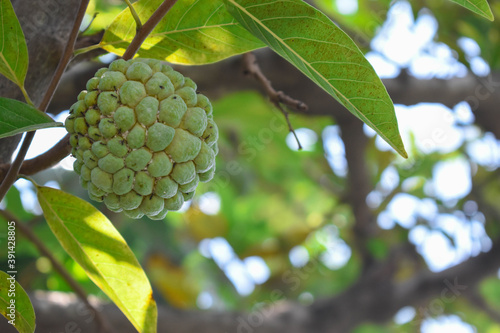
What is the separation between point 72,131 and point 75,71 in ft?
4.78

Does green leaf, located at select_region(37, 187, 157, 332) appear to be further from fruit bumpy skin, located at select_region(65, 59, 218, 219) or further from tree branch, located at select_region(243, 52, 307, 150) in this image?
tree branch, located at select_region(243, 52, 307, 150)

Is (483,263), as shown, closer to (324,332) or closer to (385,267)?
(385,267)

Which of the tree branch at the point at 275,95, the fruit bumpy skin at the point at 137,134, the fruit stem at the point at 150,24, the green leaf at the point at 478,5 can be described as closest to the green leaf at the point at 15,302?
the fruit bumpy skin at the point at 137,134

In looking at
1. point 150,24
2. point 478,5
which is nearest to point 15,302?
point 150,24

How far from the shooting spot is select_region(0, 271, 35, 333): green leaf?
1182mm

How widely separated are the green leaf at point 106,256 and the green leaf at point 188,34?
0.42m

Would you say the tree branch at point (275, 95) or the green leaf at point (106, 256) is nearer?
the green leaf at point (106, 256)

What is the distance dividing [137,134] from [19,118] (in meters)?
0.24

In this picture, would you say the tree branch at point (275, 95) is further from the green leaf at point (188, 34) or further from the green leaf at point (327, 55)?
the green leaf at point (327, 55)

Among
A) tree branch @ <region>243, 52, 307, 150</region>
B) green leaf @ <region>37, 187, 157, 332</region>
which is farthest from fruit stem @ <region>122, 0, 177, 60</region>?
tree branch @ <region>243, 52, 307, 150</region>

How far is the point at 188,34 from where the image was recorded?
48.1 inches

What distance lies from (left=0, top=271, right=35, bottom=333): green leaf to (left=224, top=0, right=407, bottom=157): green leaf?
2.70 ft

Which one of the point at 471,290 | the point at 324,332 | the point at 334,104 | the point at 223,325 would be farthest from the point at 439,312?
the point at 334,104

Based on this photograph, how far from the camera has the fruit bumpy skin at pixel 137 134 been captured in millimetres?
993
